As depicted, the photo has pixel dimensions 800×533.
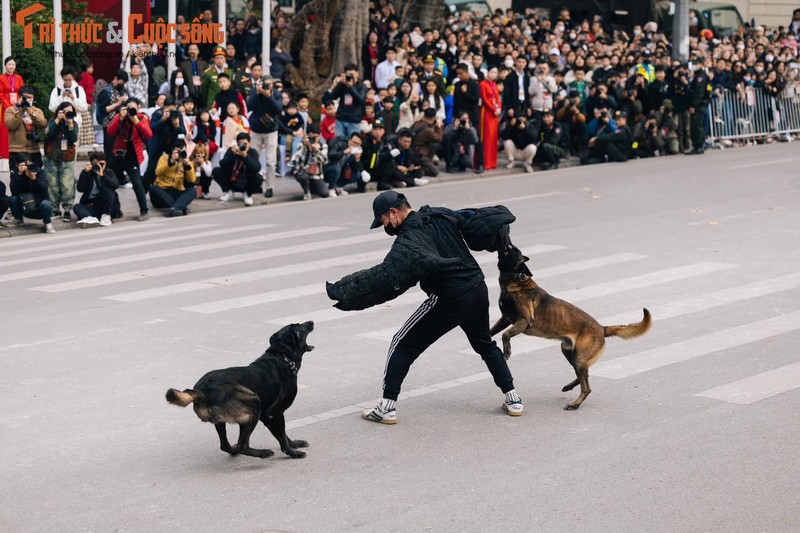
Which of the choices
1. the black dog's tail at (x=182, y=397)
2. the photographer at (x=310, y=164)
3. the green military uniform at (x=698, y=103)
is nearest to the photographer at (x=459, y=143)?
the photographer at (x=310, y=164)

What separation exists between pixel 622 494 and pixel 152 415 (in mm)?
3151

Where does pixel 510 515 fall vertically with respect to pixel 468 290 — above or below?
below

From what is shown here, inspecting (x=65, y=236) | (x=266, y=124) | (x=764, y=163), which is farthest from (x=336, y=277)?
(x=764, y=163)

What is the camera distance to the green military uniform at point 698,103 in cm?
2627

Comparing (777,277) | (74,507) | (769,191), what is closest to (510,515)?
(74,507)

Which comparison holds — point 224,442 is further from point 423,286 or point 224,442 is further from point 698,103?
point 698,103

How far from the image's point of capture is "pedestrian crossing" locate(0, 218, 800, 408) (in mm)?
9688

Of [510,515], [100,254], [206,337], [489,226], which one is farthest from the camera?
[100,254]

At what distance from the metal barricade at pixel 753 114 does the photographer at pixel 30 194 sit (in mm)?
16040

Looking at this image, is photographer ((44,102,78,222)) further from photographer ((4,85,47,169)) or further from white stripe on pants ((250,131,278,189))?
white stripe on pants ((250,131,278,189))

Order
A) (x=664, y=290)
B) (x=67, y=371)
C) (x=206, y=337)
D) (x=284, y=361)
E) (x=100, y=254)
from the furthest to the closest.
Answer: (x=100, y=254) → (x=664, y=290) → (x=206, y=337) → (x=67, y=371) → (x=284, y=361)

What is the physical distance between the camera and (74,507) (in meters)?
6.29

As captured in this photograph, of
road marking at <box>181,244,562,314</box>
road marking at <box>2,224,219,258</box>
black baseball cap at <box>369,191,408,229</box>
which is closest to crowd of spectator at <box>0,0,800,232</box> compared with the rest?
road marking at <box>2,224,219,258</box>

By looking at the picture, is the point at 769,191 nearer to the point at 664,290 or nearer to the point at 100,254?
the point at 664,290
